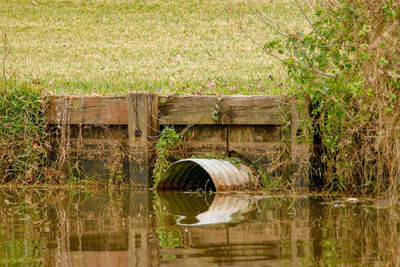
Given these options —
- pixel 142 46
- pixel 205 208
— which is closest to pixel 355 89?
pixel 205 208

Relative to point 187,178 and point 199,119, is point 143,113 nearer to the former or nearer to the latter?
point 199,119

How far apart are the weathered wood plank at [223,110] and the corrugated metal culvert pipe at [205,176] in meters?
0.53

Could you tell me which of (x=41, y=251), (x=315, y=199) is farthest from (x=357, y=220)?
(x=41, y=251)

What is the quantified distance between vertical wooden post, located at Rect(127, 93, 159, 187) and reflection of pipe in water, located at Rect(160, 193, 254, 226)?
545mm

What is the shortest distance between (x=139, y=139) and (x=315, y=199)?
2.31m

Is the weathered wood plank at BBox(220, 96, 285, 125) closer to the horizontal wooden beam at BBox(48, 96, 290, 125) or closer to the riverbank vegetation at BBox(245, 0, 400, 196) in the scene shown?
the horizontal wooden beam at BBox(48, 96, 290, 125)

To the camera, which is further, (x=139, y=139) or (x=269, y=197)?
(x=139, y=139)

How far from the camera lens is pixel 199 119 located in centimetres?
789

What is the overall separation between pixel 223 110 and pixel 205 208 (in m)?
1.57

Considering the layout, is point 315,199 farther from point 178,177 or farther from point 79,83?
point 79,83

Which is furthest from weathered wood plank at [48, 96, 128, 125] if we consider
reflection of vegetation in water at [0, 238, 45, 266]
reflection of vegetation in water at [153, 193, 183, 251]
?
reflection of vegetation in water at [0, 238, 45, 266]

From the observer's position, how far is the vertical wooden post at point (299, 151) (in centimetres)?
745

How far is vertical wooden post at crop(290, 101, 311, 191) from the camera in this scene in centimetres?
745

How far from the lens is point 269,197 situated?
734 cm
